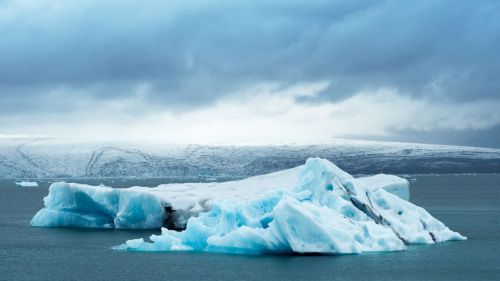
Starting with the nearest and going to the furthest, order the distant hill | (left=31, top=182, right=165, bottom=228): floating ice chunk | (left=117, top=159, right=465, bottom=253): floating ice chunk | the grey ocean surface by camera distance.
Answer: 1. the grey ocean surface
2. (left=117, top=159, right=465, bottom=253): floating ice chunk
3. (left=31, top=182, right=165, bottom=228): floating ice chunk
4. the distant hill

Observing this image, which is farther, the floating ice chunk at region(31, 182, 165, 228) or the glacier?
the floating ice chunk at region(31, 182, 165, 228)

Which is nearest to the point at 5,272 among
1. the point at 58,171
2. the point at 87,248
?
the point at 87,248

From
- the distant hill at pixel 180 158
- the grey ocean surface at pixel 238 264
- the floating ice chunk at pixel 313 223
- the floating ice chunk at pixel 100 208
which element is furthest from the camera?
the distant hill at pixel 180 158

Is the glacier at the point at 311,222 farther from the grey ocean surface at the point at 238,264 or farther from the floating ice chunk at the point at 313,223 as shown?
the grey ocean surface at the point at 238,264

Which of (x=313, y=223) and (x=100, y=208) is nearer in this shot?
(x=313, y=223)

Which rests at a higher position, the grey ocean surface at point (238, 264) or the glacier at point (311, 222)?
the glacier at point (311, 222)

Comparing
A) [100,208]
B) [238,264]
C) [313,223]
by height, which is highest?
[313,223]

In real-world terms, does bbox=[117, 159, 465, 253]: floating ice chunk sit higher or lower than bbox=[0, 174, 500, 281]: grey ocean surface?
higher

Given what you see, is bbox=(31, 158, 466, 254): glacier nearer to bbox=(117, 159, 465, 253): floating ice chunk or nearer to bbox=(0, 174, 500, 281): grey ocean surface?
bbox=(117, 159, 465, 253): floating ice chunk

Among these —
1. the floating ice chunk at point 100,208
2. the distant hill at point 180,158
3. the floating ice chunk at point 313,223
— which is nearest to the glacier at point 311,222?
the floating ice chunk at point 313,223

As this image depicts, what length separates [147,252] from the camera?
2106cm

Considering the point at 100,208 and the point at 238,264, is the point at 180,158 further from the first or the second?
the point at 238,264

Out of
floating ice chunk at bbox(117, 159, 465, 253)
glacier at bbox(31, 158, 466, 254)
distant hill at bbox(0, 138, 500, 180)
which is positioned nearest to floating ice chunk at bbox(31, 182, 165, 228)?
glacier at bbox(31, 158, 466, 254)

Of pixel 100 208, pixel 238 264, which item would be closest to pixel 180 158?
pixel 100 208
